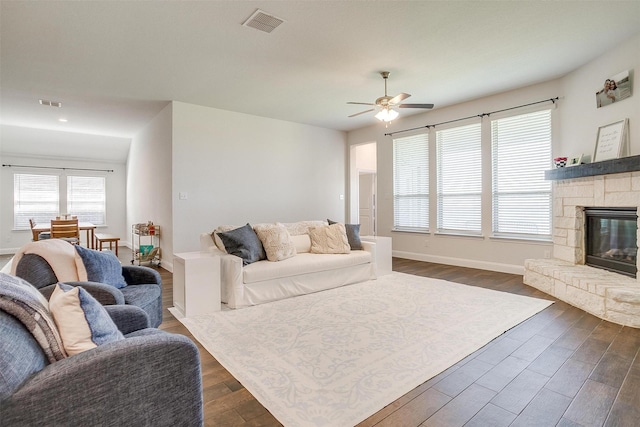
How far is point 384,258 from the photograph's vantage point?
4832 mm

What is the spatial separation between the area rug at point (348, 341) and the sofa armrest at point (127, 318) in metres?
0.72

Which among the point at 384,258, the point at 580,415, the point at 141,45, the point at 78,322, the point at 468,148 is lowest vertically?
the point at 580,415

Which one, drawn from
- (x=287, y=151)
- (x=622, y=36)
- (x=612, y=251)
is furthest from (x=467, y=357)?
(x=287, y=151)

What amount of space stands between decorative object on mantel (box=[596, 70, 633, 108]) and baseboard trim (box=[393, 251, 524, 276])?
7.95ft

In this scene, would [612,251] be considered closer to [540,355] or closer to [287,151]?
[540,355]

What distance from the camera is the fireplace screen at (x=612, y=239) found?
344 centimetres

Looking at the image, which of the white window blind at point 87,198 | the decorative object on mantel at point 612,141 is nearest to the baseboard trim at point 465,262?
the decorative object on mantel at point 612,141

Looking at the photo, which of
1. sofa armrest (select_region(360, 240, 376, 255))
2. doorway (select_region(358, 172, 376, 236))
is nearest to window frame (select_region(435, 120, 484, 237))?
sofa armrest (select_region(360, 240, 376, 255))

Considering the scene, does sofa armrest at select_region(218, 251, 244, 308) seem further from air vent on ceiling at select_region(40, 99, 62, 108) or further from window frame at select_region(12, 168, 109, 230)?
window frame at select_region(12, 168, 109, 230)

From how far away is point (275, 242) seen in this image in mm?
3850

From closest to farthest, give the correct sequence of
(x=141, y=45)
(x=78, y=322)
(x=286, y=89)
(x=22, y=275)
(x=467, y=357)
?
(x=78, y=322) → (x=22, y=275) → (x=467, y=357) → (x=141, y=45) → (x=286, y=89)

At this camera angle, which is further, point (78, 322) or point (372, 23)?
point (372, 23)

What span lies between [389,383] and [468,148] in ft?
15.2

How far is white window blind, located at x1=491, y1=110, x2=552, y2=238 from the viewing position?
4.67 m
